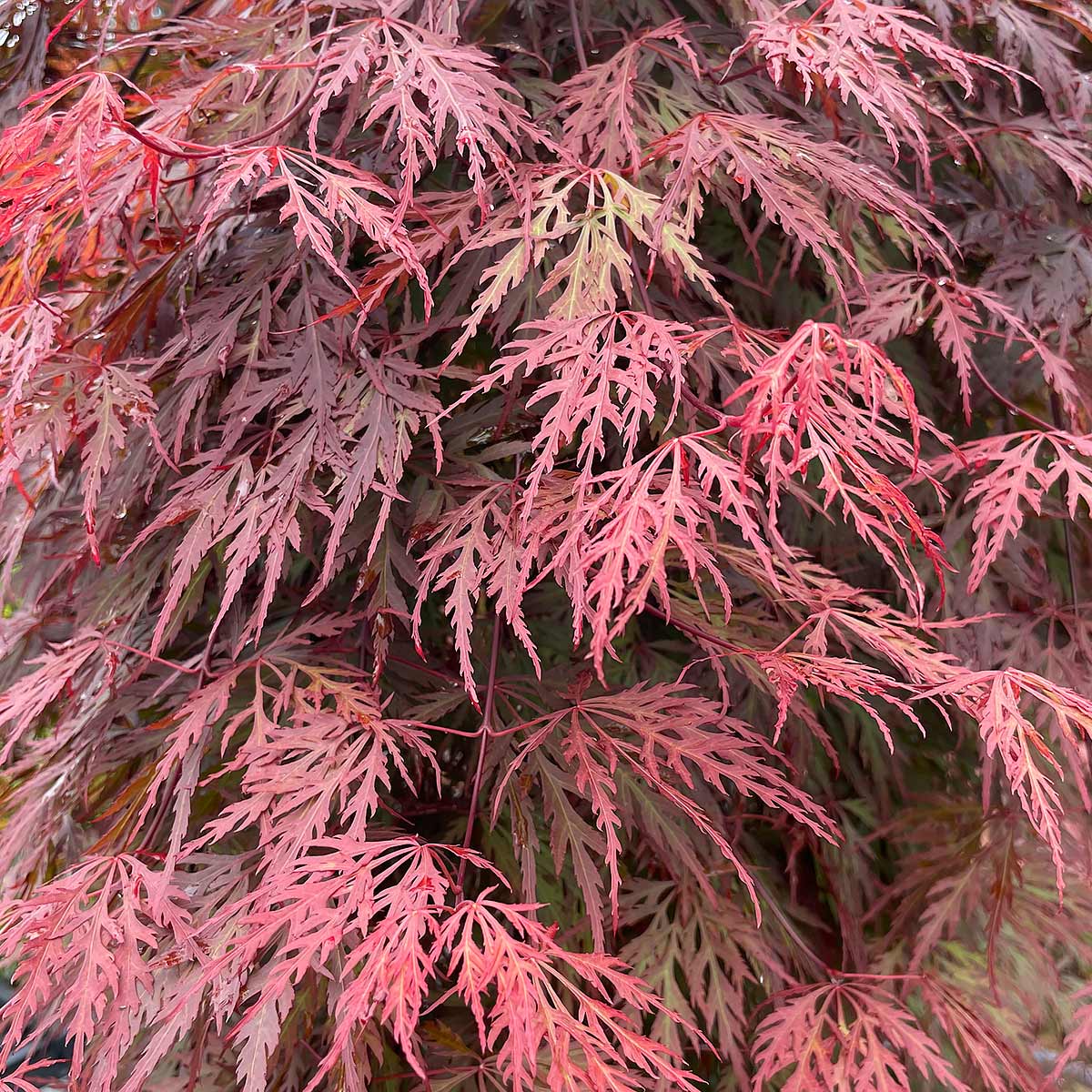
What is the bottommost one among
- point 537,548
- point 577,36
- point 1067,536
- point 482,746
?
point 1067,536

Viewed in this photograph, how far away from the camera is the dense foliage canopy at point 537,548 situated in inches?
35.9

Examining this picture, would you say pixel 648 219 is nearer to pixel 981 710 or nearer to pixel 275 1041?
pixel 981 710

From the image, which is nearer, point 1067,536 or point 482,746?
point 482,746

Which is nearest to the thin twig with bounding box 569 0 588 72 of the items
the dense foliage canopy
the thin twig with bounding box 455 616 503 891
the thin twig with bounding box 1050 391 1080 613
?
the dense foliage canopy

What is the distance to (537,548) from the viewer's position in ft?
3.07

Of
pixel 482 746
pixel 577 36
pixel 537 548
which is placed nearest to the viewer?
pixel 537 548

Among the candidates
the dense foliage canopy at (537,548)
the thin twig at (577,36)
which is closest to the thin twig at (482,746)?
the dense foliage canopy at (537,548)

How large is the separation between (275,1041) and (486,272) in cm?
76

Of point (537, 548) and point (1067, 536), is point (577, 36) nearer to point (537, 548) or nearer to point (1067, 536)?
point (537, 548)

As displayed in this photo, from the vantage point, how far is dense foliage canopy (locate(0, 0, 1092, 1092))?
0.91 meters

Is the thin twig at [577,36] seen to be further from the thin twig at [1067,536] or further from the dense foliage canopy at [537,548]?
the thin twig at [1067,536]

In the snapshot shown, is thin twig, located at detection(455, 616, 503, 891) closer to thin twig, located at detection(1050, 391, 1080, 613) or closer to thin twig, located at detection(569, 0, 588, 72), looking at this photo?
thin twig, located at detection(569, 0, 588, 72)

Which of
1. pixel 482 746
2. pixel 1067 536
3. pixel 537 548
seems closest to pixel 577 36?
pixel 537 548

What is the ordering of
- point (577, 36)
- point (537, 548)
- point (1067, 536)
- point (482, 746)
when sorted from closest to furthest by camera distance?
point (537, 548) < point (482, 746) < point (577, 36) < point (1067, 536)
